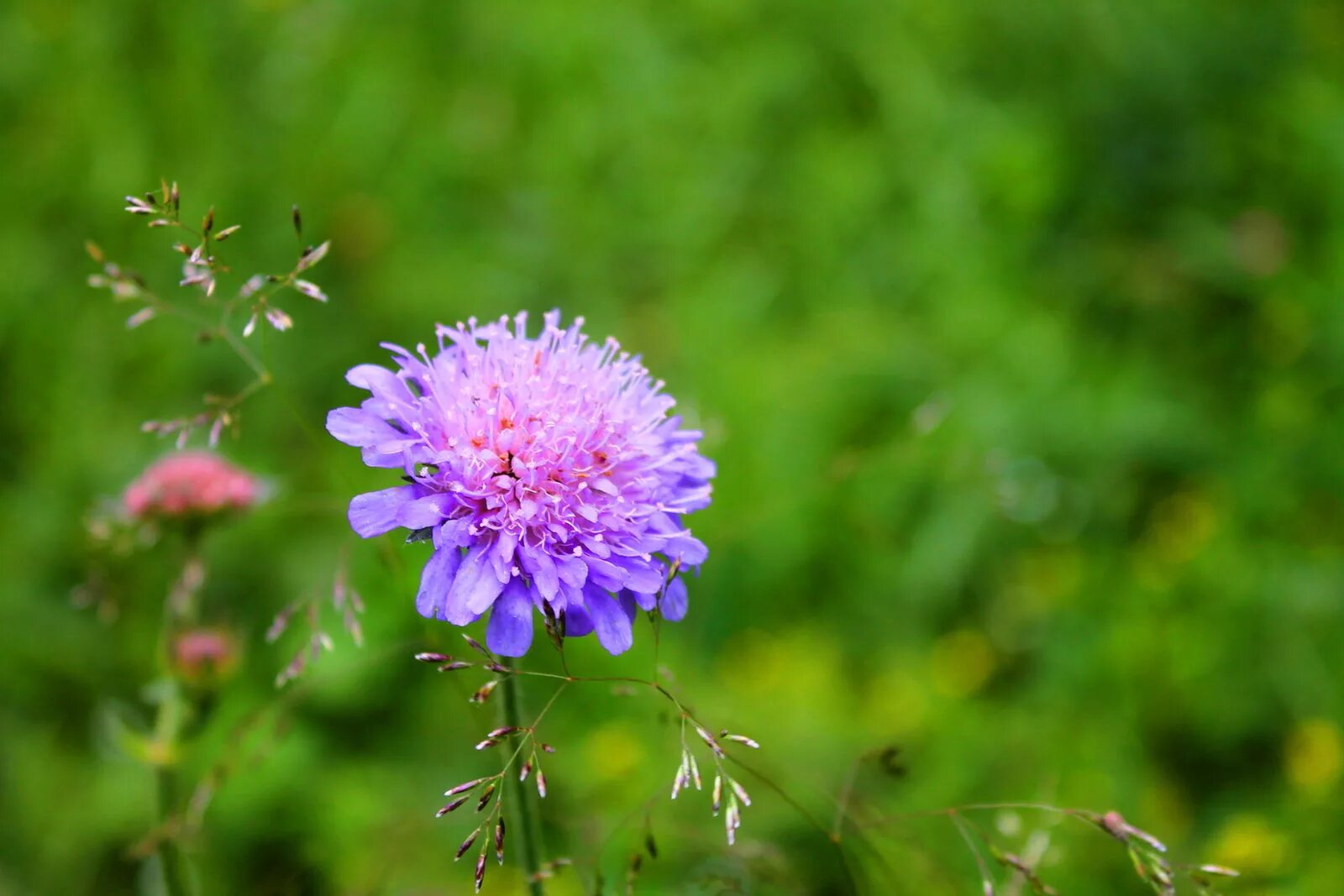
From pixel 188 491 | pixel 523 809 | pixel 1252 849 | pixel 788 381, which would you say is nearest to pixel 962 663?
pixel 1252 849

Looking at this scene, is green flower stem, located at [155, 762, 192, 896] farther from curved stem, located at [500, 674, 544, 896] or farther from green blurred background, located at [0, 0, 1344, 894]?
curved stem, located at [500, 674, 544, 896]

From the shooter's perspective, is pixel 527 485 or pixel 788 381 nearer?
pixel 527 485

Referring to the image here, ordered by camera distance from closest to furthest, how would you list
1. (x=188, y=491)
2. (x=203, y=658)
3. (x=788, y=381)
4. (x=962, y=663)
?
1. (x=203, y=658)
2. (x=188, y=491)
3. (x=962, y=663)
4. (x=788, y=381)

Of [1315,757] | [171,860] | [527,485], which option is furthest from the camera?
[1315,757]

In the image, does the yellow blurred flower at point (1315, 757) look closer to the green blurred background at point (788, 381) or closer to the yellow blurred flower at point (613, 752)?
the green blurred background at point (788, 381)

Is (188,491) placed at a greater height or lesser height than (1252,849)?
greater

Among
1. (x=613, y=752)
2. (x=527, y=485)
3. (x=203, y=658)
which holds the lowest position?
(x=613, y=752)

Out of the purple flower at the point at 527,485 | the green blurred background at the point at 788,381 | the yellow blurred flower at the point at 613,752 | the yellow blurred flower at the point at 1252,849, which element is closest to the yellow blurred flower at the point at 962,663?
the green blurred background at the point at 788,381

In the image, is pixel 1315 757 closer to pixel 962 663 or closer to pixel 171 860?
pixel 962 663
